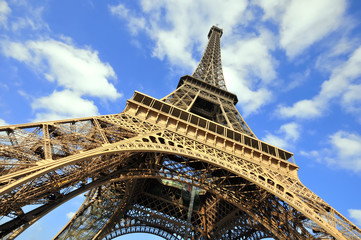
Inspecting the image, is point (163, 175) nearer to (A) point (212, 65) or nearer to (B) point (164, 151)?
(B) point (164, 151)

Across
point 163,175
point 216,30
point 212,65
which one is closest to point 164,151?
point 163,175

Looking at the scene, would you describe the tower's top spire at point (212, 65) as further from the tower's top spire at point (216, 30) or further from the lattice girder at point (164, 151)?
the lattice girder at point (164, 151)

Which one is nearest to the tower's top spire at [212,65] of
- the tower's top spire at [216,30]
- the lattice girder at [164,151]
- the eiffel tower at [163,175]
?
the tower's top spire at [216,30]

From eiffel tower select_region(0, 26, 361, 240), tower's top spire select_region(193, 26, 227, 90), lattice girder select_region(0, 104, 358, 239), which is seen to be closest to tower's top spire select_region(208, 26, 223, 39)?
tower's top spire select_region(193, 26, 227, 90)

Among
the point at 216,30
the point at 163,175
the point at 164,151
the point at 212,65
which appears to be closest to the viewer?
the point at 164,151

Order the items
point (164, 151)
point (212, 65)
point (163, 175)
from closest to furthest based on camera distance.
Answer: point (164, 151)
point (163, 175)
point (212, 65)

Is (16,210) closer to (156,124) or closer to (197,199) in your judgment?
(156,124)

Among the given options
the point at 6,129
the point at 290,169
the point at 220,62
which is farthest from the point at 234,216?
the point at 220,62
